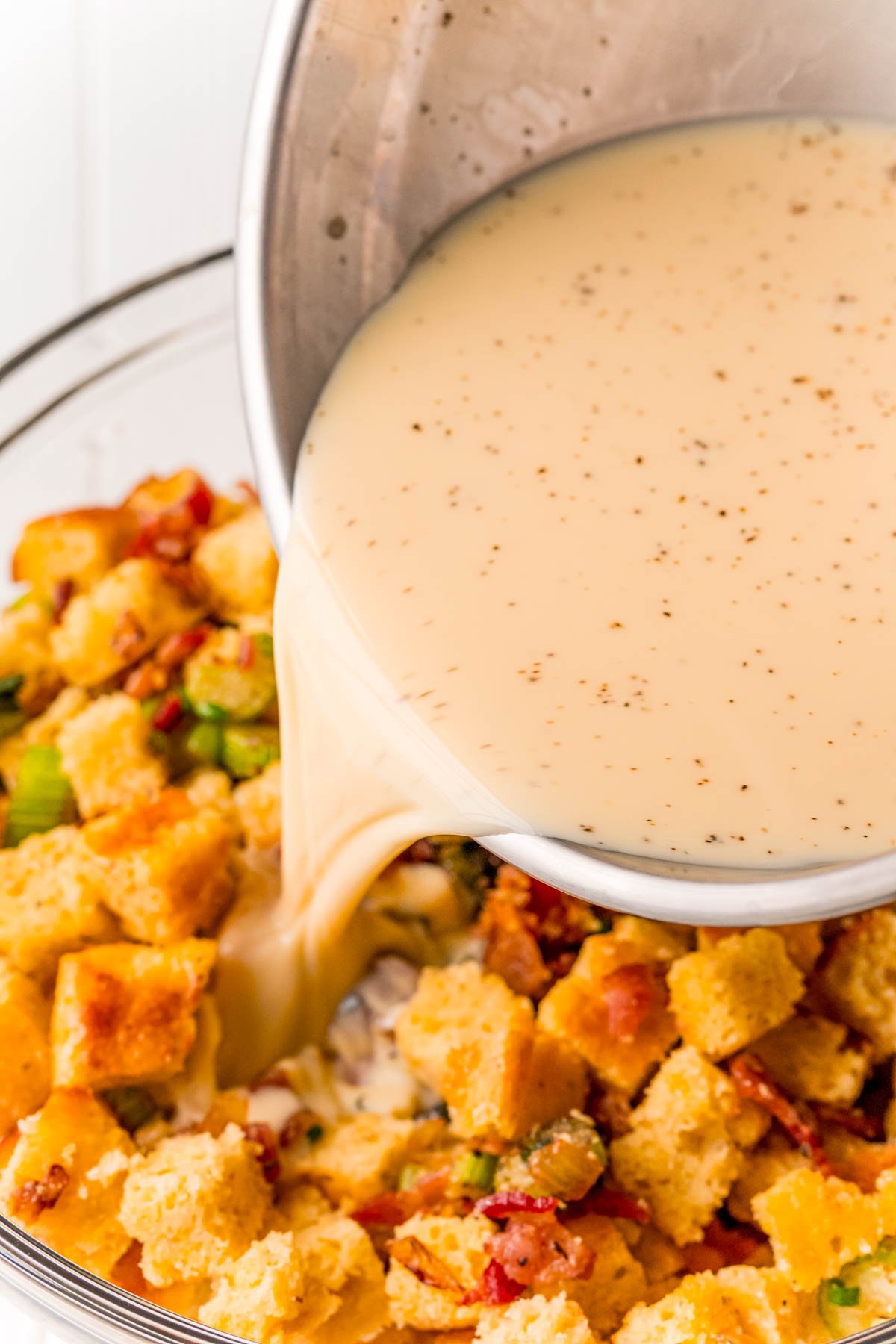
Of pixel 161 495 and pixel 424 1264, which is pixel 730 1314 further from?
pixel 161 495

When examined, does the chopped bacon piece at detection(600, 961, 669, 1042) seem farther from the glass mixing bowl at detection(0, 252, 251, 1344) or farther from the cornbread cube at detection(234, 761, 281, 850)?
the glass mixing bowl at detection(0, 252, 251, 1344)

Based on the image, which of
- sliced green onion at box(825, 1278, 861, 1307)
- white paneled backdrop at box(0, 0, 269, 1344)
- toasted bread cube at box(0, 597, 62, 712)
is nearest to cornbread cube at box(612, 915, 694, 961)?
sliced green onion at box(825, 1278, 861, 1307)

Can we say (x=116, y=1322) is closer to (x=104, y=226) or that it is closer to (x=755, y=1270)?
(x=755, y=1270)

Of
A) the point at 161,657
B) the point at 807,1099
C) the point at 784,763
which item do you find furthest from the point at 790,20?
the point at 807,1099

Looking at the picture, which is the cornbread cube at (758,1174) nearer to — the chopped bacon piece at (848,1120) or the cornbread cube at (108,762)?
the chopped bacon piece at (848,1120)

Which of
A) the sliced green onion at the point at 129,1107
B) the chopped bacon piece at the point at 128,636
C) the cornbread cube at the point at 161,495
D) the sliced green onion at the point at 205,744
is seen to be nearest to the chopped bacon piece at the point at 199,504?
the cornbread cube at the point at 161,495

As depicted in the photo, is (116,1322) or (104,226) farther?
(104,226)
